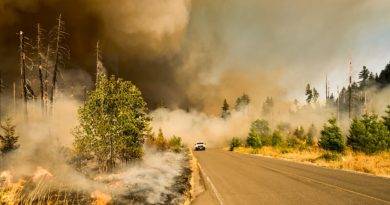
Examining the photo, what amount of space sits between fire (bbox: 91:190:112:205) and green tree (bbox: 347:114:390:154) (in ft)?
105

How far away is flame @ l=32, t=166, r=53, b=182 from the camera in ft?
57.7

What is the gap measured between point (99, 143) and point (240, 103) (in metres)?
151

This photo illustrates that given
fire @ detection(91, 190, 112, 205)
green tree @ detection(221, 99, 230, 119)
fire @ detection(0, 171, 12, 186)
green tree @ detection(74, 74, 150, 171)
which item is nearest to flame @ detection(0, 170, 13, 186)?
fire @ detection(0, 171, 12, 186)

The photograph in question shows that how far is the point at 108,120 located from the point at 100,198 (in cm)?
894

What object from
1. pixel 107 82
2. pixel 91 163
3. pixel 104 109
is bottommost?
pixel 91 163

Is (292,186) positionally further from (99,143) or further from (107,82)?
(107,82)

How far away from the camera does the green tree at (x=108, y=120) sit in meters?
20.0

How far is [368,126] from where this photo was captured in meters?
40.4

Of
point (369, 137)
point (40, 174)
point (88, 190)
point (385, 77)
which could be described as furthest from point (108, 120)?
point (385, 77)

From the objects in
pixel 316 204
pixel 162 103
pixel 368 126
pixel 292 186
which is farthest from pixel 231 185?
pixel 162 103

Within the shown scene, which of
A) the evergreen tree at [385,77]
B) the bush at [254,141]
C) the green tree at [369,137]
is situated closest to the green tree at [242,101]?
the evergreen tree at [385,77]

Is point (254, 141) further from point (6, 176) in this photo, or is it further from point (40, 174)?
point (6, 176)

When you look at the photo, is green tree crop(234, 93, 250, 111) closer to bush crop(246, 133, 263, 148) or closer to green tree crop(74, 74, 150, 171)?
bush crop(246, 133, 263, 148)

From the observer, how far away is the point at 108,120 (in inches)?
813
